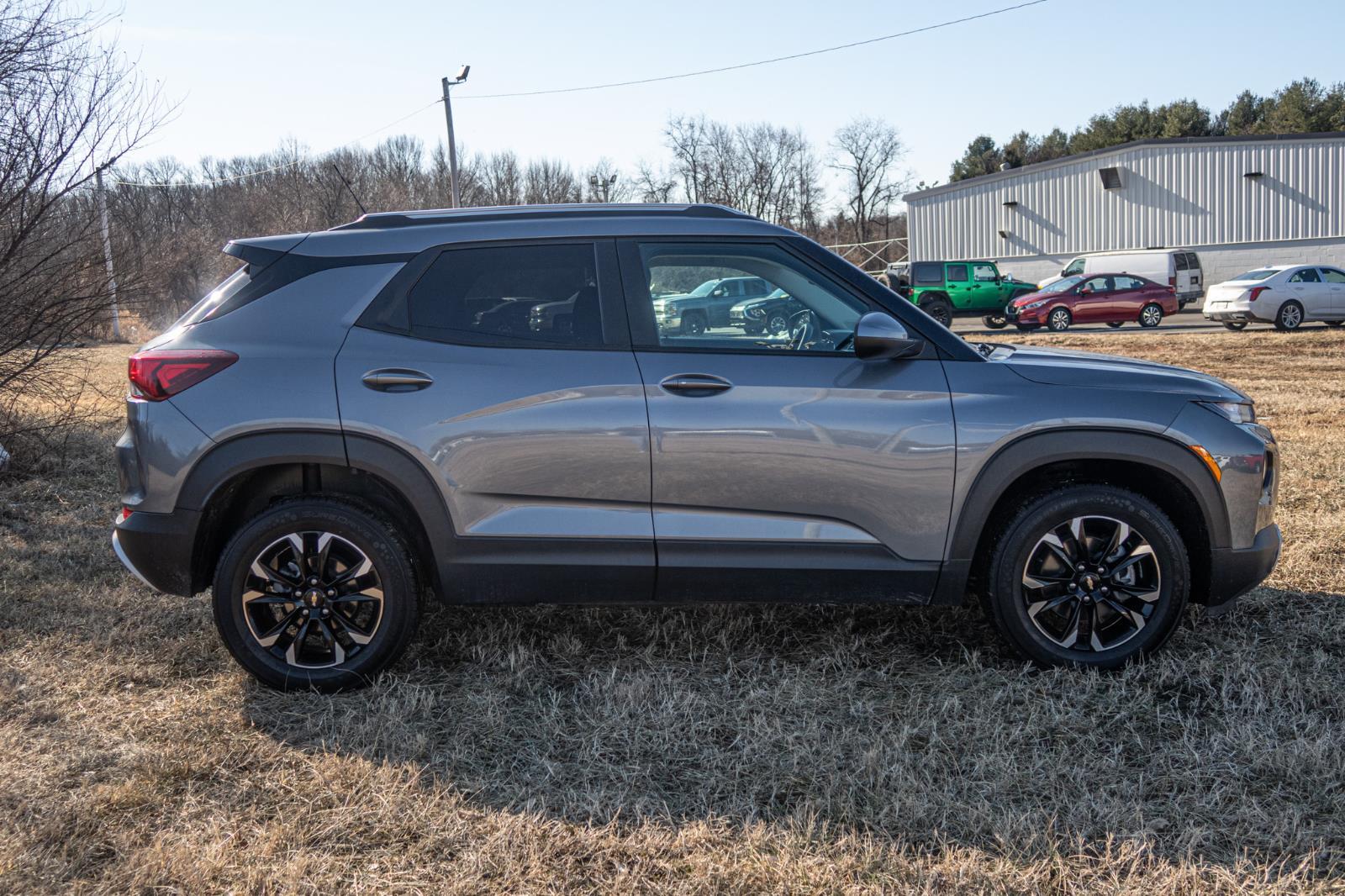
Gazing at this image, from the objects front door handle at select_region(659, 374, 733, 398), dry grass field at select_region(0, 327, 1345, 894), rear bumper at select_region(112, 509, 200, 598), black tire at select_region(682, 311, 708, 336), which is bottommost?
dry grass field at select_region(0, 327, 1345, 894)

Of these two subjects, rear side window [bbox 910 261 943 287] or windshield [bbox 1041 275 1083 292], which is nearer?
windshield [bbox 1041 275 1083 292]

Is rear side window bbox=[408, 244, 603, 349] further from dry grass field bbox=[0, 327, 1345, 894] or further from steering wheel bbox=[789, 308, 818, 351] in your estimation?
dry grass field bbox=[0, 327, 1345, 894]

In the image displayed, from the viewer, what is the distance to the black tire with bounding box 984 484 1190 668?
13.3 ft

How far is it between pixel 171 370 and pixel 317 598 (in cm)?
99

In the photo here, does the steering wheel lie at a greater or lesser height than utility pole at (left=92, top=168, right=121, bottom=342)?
lesser

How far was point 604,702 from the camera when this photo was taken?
4.05 meters

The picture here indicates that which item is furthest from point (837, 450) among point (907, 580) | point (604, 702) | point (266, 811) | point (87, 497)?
point (87, 497)

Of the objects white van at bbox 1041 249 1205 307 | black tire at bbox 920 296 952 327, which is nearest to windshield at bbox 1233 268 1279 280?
white van at bbox 1041 249 1205 307

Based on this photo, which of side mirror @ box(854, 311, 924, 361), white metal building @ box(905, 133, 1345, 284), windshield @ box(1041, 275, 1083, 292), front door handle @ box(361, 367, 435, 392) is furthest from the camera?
white metal building @ box(905, 133, 1345, 284)

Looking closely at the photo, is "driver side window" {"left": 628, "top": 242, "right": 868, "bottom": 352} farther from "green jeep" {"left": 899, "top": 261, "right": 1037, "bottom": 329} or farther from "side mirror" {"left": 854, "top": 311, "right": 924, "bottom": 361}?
"green jeep" {"left": 899, "top": 261, "right": 1037, "bottom": 329}

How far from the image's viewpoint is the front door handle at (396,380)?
402 cm

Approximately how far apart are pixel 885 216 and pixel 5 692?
81.8m

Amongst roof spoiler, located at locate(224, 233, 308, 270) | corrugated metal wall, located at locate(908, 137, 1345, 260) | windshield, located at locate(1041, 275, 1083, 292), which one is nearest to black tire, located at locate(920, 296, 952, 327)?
windshield, located at locate(1041, 275, 1083, 292)

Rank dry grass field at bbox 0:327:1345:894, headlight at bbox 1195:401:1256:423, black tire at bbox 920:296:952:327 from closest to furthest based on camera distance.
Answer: dry grass field at bbox 0:327:1345:894, headlight at bbox 1195:401:1256:423, black tire at bbox 920:296:952:327
